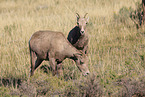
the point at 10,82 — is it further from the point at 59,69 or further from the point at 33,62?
the point at 59,69

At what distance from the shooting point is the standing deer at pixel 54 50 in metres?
5.85

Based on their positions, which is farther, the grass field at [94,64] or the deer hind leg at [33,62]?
the deer hind leg at [33,62]

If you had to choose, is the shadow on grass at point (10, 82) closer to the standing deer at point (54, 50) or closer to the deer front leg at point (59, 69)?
the standing deer at point (54, 50)

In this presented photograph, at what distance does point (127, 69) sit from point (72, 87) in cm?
202

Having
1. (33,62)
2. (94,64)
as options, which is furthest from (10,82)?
(94,64)

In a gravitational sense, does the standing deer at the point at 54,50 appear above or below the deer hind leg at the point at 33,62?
above

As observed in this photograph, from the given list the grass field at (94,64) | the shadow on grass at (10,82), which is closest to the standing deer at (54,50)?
the grass field at (94,64)

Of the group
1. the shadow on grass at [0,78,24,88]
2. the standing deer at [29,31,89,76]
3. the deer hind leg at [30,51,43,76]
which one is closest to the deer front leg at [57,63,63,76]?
the standing deer at [29,31,89,76]

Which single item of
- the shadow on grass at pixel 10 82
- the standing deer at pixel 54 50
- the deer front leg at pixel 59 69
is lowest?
the shadow on grass at pixel 10 82

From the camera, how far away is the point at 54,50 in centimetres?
584

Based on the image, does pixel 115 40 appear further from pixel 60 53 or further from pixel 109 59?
pixel 60 53

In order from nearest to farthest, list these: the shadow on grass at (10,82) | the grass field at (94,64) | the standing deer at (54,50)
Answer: the grass field at (94,64) → the standing deer at (54,50) → the shadow on grass at (10,82)

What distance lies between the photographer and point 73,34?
23.4 feet

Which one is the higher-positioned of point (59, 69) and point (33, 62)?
point (33, 62)
